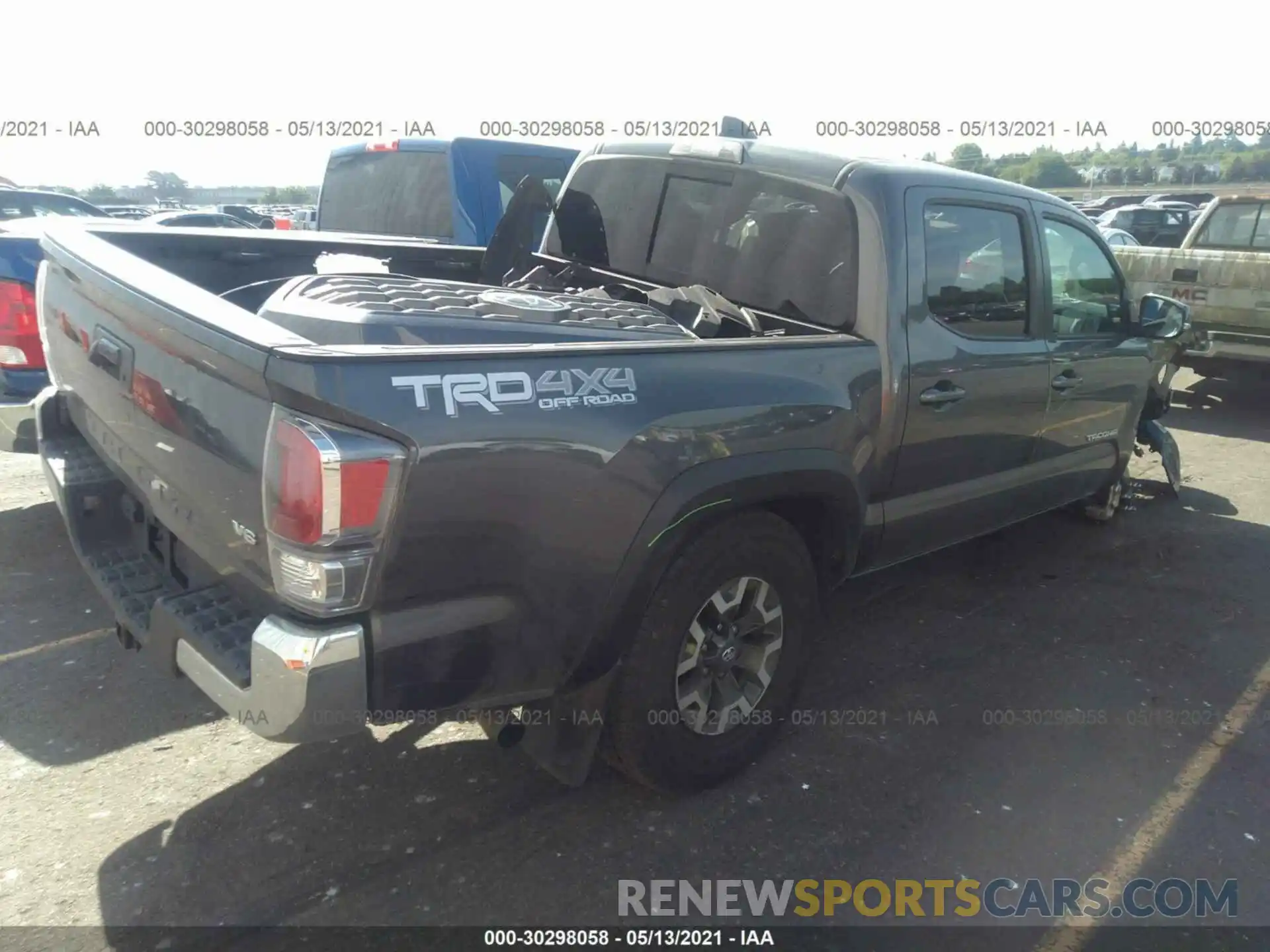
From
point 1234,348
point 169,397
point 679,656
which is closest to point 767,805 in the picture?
point 679,656

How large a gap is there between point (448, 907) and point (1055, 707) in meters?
2.43

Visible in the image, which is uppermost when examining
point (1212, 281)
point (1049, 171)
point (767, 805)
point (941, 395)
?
point (1049, 171)

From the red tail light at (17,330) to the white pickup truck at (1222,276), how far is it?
789 cm

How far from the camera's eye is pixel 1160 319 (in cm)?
491

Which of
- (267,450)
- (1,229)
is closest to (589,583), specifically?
(267,450)

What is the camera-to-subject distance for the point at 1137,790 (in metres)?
3.23

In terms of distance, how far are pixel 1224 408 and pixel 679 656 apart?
8540 millimetres

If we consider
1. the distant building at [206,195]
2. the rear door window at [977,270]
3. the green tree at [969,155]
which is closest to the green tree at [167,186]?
the distant building at [206,195]

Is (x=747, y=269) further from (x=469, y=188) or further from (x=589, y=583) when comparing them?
(x=469, y=188)

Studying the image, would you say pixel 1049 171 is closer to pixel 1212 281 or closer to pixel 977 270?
pixel 1212 281

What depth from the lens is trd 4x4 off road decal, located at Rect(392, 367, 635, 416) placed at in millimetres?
2178

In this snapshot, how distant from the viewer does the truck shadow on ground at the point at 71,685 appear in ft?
10.7

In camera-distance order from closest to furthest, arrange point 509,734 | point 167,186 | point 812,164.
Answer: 1. point 509,734
2. point 812,164
3. point 167,186

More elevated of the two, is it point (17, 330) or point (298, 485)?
point (298, 485)
